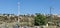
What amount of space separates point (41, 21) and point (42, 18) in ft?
2.92

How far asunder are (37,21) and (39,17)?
3.58 ft

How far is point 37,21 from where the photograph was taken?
1783 inches

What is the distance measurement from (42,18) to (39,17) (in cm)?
76

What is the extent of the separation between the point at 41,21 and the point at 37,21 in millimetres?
1013

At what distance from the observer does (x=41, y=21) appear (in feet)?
147

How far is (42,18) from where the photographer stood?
45375mm

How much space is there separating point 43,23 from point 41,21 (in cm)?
79

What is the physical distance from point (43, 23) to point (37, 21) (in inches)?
66.2

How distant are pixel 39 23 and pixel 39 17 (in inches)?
68.4

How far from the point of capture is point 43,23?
4444 centimetres

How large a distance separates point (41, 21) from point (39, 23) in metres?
0.84

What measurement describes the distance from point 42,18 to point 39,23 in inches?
66.8

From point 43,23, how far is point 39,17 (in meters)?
1.94
